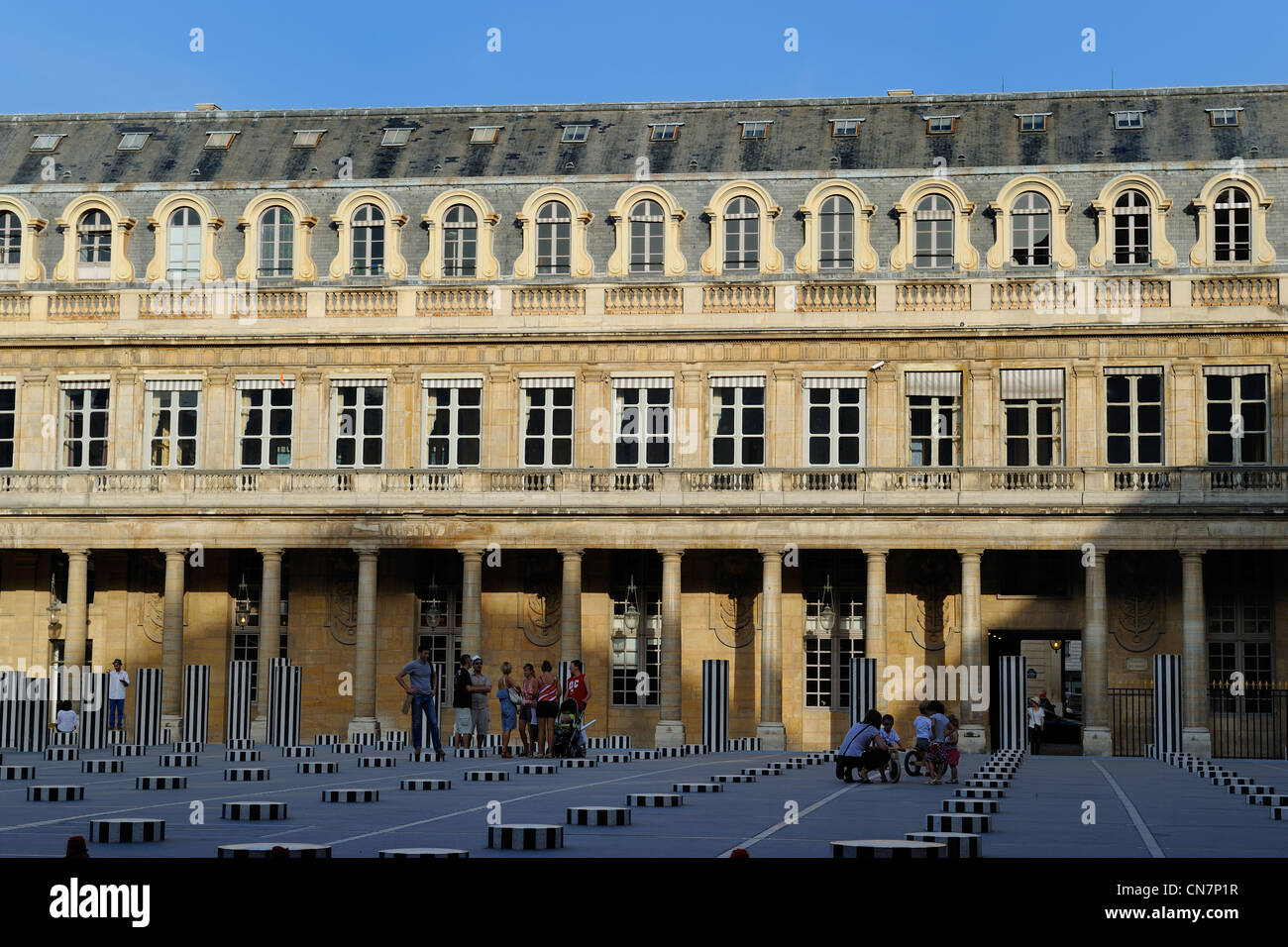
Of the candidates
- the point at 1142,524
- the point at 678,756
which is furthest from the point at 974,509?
the point at 678,756

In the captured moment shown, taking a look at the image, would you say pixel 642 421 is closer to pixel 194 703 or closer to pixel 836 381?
pixel 836 381

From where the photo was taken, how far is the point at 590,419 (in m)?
54.7

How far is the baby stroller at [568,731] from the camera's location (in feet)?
129

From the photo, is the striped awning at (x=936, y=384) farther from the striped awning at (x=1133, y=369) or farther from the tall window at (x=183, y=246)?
the tall window at (x=183, y=246)

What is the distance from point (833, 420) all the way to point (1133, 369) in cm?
771

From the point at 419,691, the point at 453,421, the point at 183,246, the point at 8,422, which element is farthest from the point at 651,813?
the point at 8,422

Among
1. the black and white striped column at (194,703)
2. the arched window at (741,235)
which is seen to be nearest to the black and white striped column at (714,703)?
the black and white striped column at (194,703)

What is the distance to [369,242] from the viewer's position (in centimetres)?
5681

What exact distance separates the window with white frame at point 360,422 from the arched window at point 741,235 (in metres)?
9.93

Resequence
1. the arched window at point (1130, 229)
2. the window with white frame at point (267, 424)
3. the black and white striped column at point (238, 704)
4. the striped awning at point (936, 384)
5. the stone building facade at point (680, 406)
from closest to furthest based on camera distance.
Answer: the black and white striped column at point (238, 704) → the stone building facade at point (680, 406) → the striped awning at point (936, 384) → the arched window at point (1130, 229) → the window with white frame at point (267, 424)

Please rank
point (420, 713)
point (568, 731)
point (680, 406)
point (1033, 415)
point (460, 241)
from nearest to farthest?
point (568, 731)
point (420, 713)
point (1033, 415)
point (680, 406)
point (460, 241)

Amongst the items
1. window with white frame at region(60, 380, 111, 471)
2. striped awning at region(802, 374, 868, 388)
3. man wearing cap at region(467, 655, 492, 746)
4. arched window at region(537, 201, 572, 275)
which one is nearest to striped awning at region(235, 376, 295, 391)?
window with white frame at region(60, 380, 111, 471)
